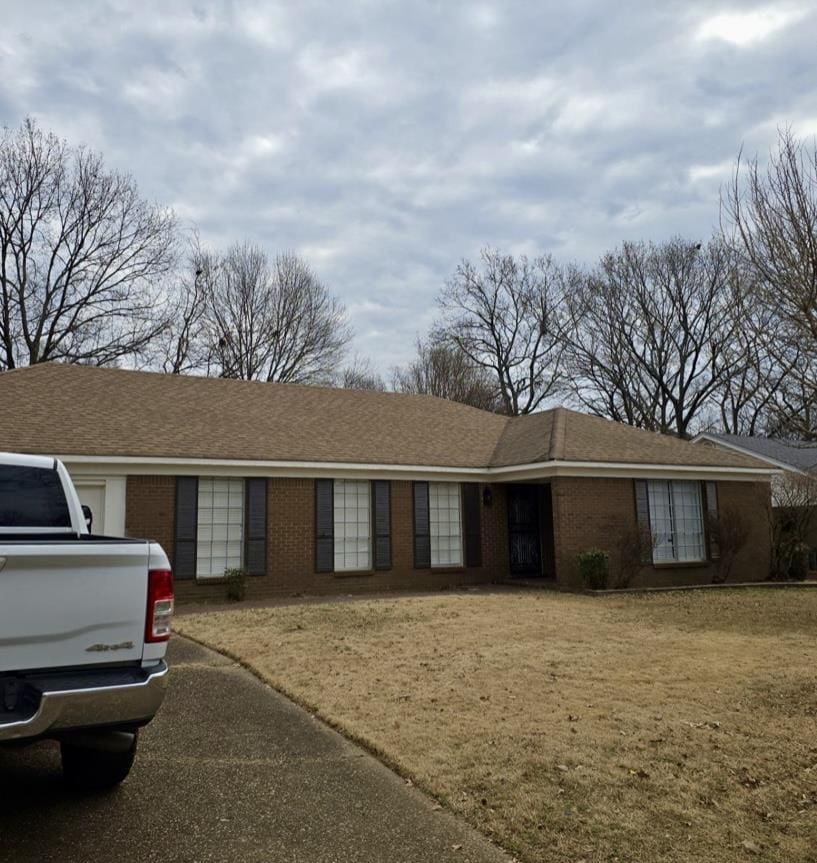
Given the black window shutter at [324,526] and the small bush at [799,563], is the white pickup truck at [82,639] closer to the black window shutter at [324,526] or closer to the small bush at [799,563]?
the black window shutter at [324,526]

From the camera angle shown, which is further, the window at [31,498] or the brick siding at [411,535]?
the brick siding at [411,535]

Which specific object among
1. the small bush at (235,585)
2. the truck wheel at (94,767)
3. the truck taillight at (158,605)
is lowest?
the truck wheel at (94,767)

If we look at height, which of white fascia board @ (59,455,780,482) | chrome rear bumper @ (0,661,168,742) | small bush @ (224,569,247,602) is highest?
white fascia board @ (59,455,780,482)

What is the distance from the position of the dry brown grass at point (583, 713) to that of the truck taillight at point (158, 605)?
76.3 inches

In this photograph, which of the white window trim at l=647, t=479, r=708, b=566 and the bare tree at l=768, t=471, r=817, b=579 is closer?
the white window trim at l=647, t=479, r=708, b=566

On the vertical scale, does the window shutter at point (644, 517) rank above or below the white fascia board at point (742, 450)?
below

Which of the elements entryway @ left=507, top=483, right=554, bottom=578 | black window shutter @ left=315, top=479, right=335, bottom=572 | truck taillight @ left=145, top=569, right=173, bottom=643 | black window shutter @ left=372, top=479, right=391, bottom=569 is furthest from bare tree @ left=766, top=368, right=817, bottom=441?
black window shutter @ left=315, top=479, right=335, bottom=572

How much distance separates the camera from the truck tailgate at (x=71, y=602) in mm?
3348

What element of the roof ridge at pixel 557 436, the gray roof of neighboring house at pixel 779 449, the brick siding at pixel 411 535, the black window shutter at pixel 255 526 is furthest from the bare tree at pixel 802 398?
the black window shutter at pixel 255 526

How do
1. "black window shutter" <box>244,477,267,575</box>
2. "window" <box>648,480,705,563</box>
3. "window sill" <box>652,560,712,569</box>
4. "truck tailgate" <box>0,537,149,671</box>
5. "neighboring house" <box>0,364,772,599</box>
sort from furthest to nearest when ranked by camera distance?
"window" <box>648,480,705,563</box> < "window sill" <box>652,560,712,569</box> < "black window shutter" <box>244,477,267,575</box> < "neighboring house" <box>0,364,772,599</box> < "truck tailgate" <box>0,537,149,671</box>

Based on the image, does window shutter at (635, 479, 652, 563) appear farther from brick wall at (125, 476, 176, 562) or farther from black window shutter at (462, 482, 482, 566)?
brick wall at (125, 476, 176, 562)

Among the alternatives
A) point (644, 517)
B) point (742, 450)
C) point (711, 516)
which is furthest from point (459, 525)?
point (742, 450)

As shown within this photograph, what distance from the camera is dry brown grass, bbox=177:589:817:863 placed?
389 cm

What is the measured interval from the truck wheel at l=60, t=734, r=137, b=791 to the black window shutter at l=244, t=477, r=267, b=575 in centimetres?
977
